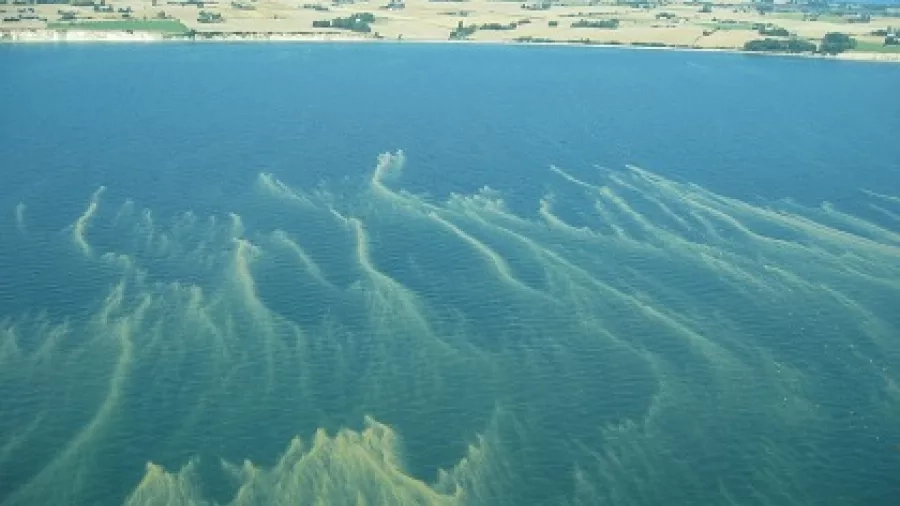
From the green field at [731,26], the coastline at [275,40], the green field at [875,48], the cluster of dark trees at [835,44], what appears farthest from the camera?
the green field at [731,26]

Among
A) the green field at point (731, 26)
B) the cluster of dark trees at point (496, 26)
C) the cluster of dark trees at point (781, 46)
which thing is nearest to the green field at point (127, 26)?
the cluster of dark trees at point (496, 26)

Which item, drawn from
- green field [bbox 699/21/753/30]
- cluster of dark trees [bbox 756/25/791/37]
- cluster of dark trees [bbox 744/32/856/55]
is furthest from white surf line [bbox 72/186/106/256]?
green field [bbox 699/21/753/30]

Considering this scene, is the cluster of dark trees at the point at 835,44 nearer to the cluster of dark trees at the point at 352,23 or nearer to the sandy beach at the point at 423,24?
the sandy beach at the point at 423,24

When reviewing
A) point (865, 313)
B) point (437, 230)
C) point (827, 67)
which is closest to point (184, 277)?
point (437, 230)

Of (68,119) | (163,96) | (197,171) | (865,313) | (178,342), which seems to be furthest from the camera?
(163,96)

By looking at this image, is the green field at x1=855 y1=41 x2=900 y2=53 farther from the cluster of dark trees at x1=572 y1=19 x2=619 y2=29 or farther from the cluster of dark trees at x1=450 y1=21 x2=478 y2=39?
the cluster of dark trees at x1=450 y1=21 x2=478 y2=39

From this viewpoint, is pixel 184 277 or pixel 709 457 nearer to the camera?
pixel 709 457

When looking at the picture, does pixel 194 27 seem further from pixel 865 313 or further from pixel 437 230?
pixel 865 313
